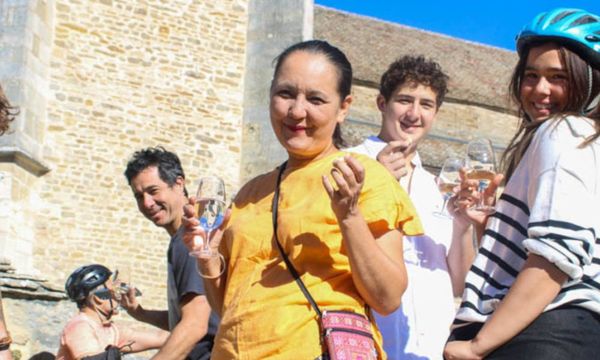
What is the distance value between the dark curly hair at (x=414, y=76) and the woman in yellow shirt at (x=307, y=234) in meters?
1.19

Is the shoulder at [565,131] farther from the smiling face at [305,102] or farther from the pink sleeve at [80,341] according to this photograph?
the pink sleeve at [80,341]

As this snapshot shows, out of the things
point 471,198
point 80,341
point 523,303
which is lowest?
point 80,341

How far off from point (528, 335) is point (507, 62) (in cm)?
2896

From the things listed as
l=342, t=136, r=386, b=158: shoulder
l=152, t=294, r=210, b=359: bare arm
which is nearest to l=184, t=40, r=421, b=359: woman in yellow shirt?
l=152, t=294, r=210, b=359: bare arm

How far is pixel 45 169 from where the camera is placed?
54.3 ft

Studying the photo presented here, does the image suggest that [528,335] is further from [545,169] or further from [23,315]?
[23,315]

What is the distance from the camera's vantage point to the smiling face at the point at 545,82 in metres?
3.27

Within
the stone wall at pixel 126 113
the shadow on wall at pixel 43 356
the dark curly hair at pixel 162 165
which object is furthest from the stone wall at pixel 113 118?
the dark curly hair at pixel 162 165

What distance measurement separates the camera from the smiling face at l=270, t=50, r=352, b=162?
138 inches

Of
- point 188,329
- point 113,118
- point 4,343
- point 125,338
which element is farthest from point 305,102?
point 113,118

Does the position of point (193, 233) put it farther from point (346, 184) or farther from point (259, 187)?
point (346, 184)

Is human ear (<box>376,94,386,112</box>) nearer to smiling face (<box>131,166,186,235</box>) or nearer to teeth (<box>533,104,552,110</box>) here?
smiling face (<box>131,166,186,235</box>)

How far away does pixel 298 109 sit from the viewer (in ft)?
11.4

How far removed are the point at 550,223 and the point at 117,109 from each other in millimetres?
14964
